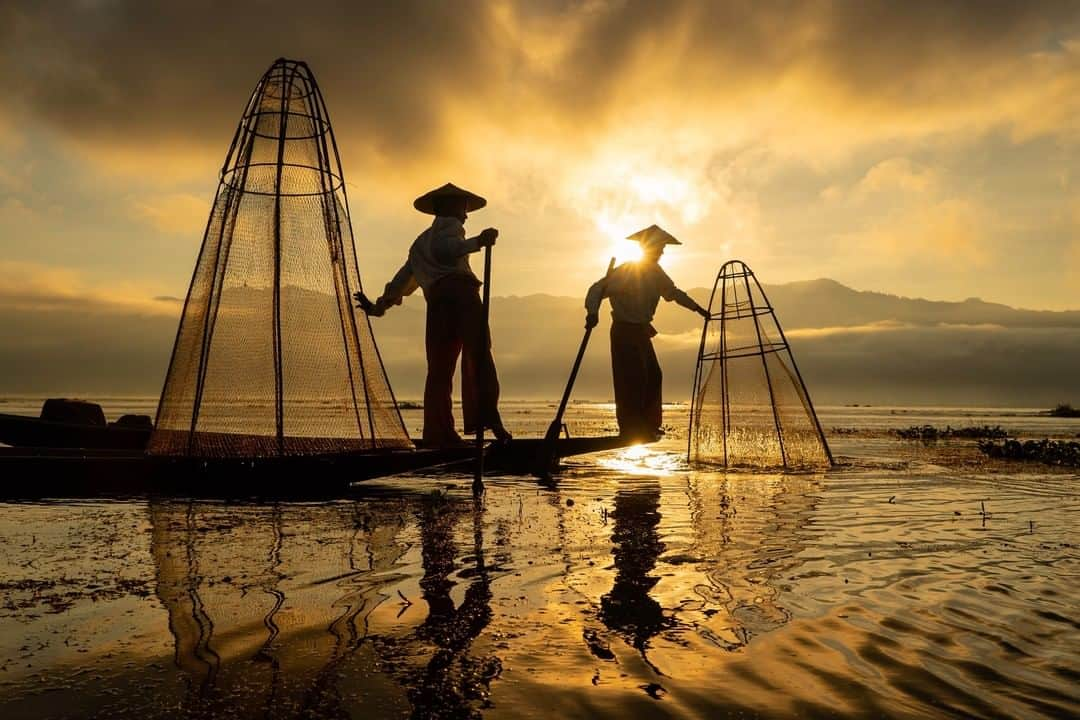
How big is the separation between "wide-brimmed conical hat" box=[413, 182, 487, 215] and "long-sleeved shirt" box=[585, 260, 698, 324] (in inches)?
116

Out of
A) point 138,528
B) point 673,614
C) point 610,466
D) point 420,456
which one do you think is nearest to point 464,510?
point 420,456

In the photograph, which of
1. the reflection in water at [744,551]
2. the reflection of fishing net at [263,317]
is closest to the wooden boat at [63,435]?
the reflection of fishing net at [263,317]

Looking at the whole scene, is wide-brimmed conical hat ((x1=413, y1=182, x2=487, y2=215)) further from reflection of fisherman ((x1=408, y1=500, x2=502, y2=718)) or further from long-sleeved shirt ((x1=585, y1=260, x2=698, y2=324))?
reflection of fisherman ((x1=408, y1=500, x2=502, y2=718))

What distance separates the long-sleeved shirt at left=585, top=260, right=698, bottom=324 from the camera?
1377 cm

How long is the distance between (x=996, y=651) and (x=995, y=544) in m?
3.25

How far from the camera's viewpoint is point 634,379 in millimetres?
13680

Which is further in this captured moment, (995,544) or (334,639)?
(995,544)

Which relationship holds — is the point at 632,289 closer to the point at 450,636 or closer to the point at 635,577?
the point at 635,577

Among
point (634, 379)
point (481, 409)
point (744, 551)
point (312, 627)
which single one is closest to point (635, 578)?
point (744, 551)

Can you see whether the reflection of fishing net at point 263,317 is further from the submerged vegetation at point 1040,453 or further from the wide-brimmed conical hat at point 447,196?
the submerged vegetation at point 1040,453

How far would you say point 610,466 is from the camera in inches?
623

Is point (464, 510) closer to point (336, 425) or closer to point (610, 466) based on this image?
point (336, 425)

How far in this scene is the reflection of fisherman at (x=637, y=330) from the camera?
1366cm

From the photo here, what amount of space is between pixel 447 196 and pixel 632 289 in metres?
4.13
